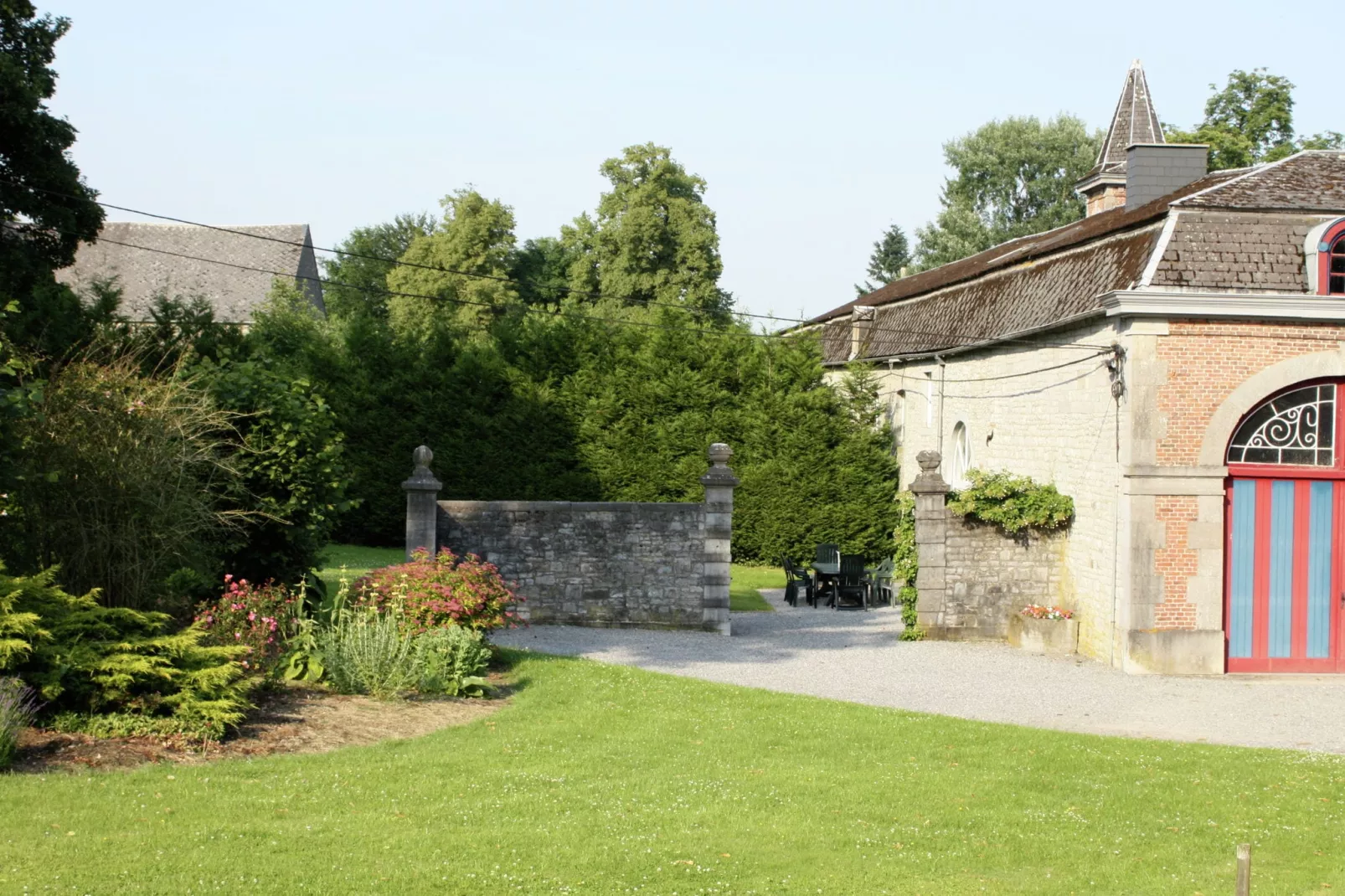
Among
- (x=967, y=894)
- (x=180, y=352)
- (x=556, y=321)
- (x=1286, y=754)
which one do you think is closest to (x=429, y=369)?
(x=556, y=321)

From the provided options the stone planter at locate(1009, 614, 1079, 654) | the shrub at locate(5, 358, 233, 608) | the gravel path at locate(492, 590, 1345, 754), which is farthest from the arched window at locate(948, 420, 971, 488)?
the shrub at locate(5, 358, 233, 608)

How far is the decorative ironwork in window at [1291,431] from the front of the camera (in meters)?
14.6

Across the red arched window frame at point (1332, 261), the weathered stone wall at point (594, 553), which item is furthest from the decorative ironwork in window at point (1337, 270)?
the weathered stone wall at point (594, 553)

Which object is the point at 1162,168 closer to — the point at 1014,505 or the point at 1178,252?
the point at 1178,252

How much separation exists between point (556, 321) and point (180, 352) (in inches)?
432

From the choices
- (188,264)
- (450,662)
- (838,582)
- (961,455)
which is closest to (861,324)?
(961,455)

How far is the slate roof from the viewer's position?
28453 mm

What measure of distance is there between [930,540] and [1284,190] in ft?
19.7

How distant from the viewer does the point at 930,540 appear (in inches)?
625

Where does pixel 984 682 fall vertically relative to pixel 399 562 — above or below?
below

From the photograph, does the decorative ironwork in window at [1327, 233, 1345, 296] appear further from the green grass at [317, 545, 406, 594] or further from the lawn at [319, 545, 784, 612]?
the green grass at [317, 545, 406, 594]

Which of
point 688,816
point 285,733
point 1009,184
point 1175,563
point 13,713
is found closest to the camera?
point 688,816

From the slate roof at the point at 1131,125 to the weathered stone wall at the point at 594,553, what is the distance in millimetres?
17348

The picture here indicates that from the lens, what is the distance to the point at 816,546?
2255 cm
